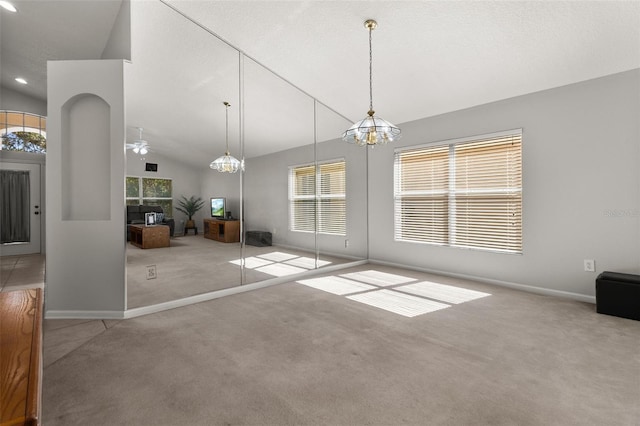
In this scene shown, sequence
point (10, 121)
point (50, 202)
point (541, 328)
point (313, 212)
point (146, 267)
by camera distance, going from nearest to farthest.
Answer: point (541, 328) < point (50, 202) < point (146, 267) < point (10, 121) < point (313, 212)

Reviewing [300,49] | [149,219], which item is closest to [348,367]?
[149,219]

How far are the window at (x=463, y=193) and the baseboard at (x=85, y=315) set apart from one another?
13.3 feet

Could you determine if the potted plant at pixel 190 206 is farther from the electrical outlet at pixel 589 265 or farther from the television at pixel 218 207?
the electrical outlet at pixel 589 265

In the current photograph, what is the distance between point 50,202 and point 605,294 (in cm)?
548

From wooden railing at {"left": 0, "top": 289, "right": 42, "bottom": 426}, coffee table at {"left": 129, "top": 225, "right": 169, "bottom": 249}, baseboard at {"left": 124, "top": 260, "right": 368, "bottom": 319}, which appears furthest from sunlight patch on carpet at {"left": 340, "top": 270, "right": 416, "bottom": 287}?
wooden railing at {"left": 0, "top": 289, "right": 42, "bottom": 426}

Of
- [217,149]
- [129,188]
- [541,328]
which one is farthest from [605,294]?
[129,188]

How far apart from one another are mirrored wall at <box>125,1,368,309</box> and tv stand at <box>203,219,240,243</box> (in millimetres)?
12

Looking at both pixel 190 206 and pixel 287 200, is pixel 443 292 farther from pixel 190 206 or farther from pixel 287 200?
pixel 190 206

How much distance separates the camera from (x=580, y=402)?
1.75m

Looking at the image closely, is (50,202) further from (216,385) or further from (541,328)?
(541,328)

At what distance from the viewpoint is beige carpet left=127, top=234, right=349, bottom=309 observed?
10.4ft

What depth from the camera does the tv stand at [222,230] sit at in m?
3.82

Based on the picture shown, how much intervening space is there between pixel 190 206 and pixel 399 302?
2.70 metres

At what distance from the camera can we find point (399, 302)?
3.46m
